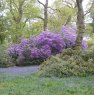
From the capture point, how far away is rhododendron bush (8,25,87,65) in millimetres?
18047

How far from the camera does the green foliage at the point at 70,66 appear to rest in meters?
10.9

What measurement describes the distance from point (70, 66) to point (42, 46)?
741 centimetres

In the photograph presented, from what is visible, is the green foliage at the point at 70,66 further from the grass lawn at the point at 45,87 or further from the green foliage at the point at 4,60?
the green foliage at the point at 4,60

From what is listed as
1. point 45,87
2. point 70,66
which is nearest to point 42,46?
point 70,66

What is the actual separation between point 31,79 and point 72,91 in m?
2.57

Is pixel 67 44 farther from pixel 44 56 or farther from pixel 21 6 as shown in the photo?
pixel 21 6

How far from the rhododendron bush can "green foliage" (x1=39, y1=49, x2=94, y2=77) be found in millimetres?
5782

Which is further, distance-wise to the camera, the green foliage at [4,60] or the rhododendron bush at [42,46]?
the rhododendron bush at [42,46]

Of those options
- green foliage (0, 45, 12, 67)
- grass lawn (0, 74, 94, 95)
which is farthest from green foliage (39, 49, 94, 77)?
green foliage (0, 45, 12, 67)

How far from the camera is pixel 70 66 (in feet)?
36.8

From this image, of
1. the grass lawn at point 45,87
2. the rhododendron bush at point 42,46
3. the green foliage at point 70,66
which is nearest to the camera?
the grass lawn at point 45,87

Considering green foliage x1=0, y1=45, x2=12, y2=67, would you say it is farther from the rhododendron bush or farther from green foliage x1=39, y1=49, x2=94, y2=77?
green foliage x1=39, y1=49, x2=94, y2=77

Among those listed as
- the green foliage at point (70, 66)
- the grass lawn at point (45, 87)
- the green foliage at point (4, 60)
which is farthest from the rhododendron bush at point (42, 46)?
the grass lawn at point (45, 87)

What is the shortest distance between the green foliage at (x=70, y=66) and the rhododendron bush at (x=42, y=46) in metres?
5.78
